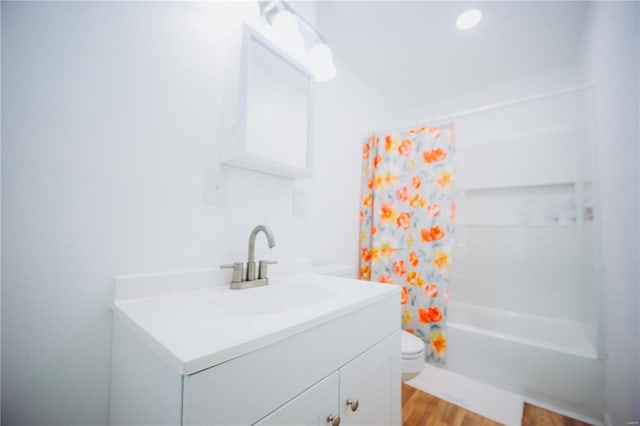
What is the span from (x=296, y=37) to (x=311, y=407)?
4.84 ft

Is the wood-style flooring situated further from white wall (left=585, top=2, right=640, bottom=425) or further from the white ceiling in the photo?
the white ceiling

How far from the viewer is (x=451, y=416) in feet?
4.20

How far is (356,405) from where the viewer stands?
27.8 inches

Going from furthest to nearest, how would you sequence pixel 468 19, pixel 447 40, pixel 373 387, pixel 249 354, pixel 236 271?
pixel 447 40 < pixel 468 19 < pixel 236 271 < pixel 373 387 < pixel 249 354

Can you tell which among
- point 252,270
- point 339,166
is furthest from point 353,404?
point 339,166

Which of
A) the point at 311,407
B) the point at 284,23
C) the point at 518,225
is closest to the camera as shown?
the point at 311,407

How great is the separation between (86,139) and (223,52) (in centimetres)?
Answer: 62

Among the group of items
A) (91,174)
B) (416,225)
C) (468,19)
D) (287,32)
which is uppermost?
(468,19)

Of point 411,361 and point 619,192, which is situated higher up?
point 619,192

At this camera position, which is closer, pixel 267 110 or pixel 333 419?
pixel 333 419

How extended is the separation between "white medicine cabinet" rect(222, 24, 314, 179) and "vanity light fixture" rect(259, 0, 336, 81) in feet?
0.39

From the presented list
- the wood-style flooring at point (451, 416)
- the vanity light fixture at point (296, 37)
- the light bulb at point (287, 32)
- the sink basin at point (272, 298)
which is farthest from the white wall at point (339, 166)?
the wood-style flooring at point (451, 416)

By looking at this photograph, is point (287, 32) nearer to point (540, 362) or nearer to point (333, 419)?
point (333, 419)

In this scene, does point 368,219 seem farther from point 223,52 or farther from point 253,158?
point 223,52
